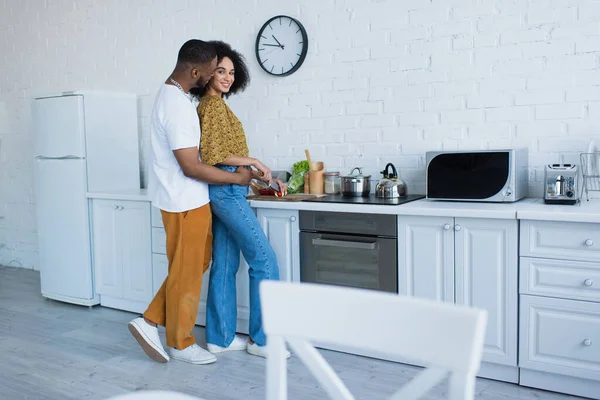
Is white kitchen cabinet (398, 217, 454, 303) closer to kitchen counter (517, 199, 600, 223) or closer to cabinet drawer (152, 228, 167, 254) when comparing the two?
kitchen counter (517, 199, 600, 223)

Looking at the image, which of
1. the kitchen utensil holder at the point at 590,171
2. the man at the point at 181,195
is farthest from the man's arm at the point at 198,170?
the kitchen utensil holder at the point at 590,171

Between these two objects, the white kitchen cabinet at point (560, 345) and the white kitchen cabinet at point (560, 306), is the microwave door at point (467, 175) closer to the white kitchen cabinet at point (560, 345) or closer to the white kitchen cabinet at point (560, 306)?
the white kitchen cabinet at point (560, 306)

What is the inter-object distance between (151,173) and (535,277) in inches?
72.9

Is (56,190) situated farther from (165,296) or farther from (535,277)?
(535,277)

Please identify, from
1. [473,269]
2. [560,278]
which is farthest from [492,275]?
[560,278]

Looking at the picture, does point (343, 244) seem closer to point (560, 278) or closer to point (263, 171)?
point (263, 171)

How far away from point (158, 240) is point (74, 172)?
2.75 ft

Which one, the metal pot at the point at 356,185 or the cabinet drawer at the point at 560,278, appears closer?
the cabinet drawer at the point at 560,278

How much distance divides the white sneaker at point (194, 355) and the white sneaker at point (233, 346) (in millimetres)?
72

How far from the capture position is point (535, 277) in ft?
8.30

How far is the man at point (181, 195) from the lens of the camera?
283cm

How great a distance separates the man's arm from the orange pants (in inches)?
7.0

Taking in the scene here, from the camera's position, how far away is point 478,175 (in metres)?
2.83

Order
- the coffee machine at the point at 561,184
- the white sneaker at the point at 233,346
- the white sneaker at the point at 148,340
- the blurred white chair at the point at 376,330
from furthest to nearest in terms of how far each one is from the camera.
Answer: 1. the white sneaker at the point at 233,346
2. the white sneaker at the point at 148,340
3. the coffee machine at the point at 561,184
4. the blurred white chair at the point at 376,330
